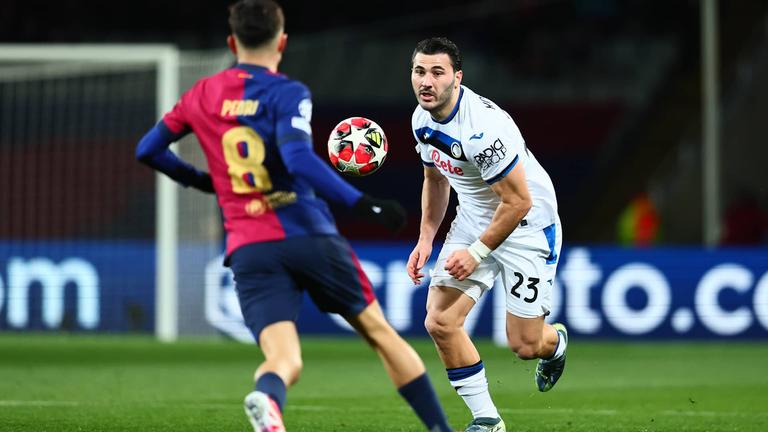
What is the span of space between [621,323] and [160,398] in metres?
7.23

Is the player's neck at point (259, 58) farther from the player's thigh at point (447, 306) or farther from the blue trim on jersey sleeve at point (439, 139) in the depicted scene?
the player's thigh at point (447, 306)

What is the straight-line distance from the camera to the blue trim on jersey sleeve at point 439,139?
6.91 metres

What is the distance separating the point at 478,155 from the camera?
6770mm

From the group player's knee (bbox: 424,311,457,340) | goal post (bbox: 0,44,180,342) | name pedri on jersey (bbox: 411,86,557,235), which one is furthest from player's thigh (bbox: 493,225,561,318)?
goal post (bbox: 0,44,180,342)

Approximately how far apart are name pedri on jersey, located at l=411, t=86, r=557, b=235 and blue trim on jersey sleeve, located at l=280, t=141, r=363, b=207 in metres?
1.56

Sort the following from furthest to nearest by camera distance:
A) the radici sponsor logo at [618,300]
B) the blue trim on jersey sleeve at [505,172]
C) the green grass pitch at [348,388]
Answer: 1. the radici sponsor logo at [618,300]
2. the green grass pitch at [348,388]
3. the blue trim on jersey sleeve at [505,172]

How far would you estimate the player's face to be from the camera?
6.72 m

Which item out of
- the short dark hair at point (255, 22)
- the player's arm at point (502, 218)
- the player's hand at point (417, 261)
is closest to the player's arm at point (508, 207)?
the player's arm at point (502, 218)

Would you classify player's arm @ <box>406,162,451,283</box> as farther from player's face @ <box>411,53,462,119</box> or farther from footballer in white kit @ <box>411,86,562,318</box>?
player's face @ <box>411,53,462,119</box>

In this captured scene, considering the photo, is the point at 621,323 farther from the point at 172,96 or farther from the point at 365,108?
the point at 365,108

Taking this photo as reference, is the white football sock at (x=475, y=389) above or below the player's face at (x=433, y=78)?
below

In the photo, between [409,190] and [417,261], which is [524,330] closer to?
[417,261]

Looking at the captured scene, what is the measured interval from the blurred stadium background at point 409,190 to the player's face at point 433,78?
75.4 inches

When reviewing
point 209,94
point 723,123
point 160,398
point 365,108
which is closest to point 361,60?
point 365,108
